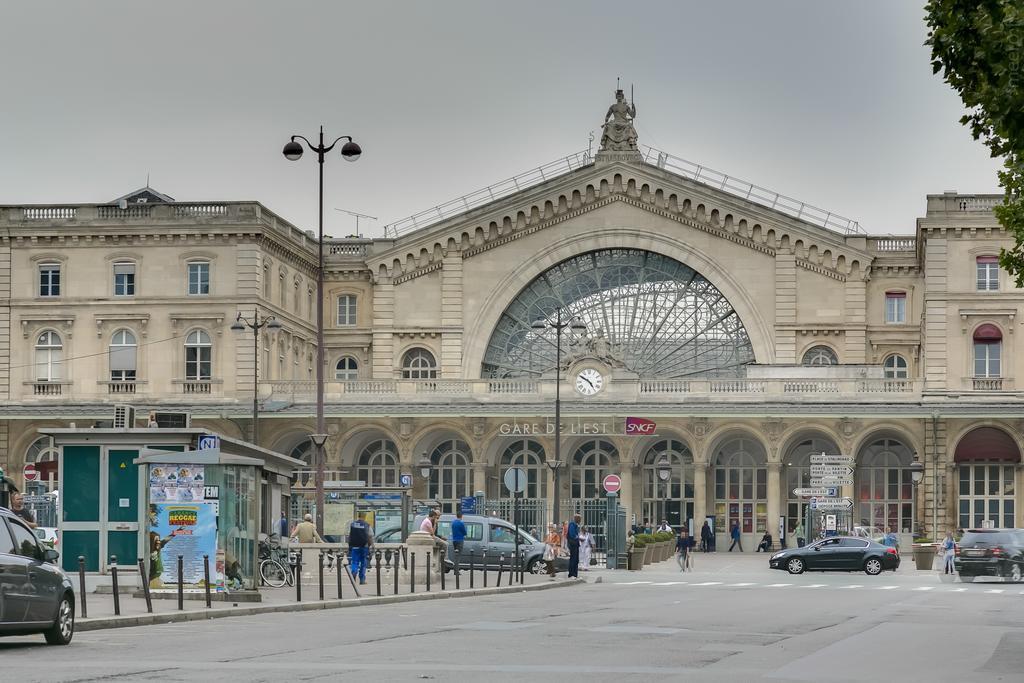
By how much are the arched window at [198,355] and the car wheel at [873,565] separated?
97.7 ft

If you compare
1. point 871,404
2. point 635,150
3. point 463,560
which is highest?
point 635,150

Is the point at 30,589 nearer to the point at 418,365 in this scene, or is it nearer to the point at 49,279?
the point at 49,279

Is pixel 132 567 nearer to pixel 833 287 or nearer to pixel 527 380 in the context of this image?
pixel 527 380

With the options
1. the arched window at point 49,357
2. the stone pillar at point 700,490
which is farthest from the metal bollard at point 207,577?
the arched window at point 49,357

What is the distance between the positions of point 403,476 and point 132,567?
36.2 meters

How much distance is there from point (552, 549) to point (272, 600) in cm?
1783

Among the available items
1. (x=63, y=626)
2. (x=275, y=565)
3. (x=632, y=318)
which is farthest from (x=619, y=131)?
(x=63, y=626)

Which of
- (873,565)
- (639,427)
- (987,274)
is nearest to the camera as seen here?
(873,565)

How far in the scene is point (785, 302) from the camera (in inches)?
3024

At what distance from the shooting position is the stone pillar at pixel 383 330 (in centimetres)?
7969

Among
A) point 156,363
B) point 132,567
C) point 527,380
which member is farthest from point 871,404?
point 132,567

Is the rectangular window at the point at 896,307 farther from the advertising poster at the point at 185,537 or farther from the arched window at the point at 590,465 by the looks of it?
the advertising poster at the point at 185,537

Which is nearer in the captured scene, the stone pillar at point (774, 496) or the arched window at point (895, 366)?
the stone pillar at point (774, 496)

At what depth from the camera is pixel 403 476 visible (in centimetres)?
7025
